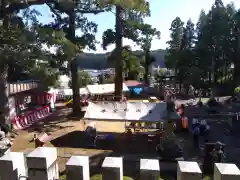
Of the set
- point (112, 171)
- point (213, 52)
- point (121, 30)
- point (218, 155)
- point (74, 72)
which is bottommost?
point (218, 155)

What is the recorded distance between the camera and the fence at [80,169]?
127 inches

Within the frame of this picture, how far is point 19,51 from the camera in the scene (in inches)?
559

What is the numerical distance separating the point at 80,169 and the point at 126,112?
42.7ft

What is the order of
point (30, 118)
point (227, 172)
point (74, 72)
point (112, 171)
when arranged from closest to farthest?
1. point (227, 172)
2. point (112, 171)
3. point (30, 118)
4. point (74, 72)

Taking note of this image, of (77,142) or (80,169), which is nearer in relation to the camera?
(80,169)

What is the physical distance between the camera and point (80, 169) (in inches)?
137

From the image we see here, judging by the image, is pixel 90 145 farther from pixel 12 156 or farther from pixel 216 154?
pixel 12 156

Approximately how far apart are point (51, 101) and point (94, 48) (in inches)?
328

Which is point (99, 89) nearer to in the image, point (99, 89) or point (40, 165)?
point (99, 89)

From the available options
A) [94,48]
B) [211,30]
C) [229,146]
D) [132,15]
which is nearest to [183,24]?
[211,30]

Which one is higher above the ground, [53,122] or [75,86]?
[75,86]

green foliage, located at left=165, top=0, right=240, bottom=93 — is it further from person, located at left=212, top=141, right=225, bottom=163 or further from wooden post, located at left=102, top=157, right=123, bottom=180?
wooden post, located at left=102, top=157, right=123, bottom=180

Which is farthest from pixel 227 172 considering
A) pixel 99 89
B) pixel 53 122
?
pixel 99 89

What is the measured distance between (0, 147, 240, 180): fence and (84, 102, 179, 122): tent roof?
11.9m
